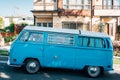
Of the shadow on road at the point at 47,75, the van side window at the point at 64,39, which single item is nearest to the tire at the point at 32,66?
the shadow on road at the point at 47,75

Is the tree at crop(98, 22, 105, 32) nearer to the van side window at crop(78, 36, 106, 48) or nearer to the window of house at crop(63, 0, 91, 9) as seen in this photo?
the window of house at crop(63, 0, 91, 9)

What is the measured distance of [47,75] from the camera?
13094 mm

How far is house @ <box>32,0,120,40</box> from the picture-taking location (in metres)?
31.8

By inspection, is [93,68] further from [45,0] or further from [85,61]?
[45,0]

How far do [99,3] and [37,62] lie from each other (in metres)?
20.6

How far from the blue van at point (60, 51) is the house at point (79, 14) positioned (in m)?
18.7

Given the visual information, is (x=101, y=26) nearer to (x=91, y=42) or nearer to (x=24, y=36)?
(x=91, y=42)

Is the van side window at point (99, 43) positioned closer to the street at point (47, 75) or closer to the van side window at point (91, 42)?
the van side window at point (91, 42)

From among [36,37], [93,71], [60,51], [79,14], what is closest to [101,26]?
[79,14]

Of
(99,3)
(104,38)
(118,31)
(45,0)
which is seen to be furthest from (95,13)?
(104,38)

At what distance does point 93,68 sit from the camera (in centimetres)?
1327

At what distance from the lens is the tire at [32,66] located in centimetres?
1307

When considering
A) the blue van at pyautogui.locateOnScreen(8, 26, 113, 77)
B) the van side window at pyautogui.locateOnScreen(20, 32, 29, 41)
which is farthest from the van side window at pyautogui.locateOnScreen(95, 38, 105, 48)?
the van side window at pyautogui.locateOnScreen(20, 32, 29, 41)

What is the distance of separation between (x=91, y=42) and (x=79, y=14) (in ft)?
61.6
